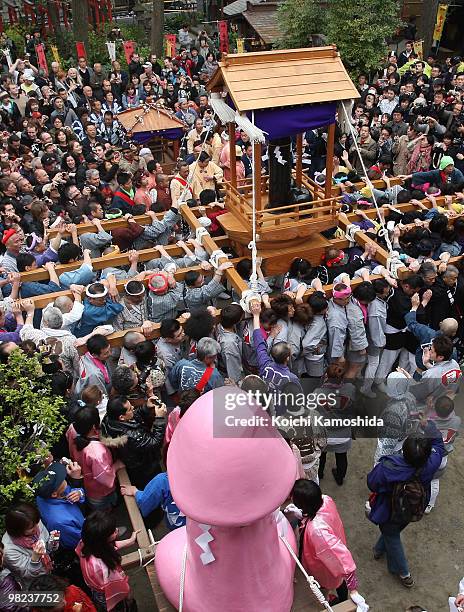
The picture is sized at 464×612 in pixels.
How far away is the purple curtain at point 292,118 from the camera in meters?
5.10

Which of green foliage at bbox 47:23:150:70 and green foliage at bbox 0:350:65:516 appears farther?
green foliage at bbox 47:23:150:70

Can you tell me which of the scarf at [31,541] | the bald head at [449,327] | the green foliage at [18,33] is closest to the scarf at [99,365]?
the scarf at [31,541]

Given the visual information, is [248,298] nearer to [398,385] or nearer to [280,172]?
[398,385]

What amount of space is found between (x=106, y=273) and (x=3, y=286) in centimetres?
109

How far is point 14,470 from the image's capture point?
3.06 meters

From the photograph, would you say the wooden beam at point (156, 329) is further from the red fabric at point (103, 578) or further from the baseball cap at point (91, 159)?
the baseball cap at point (91, 159)

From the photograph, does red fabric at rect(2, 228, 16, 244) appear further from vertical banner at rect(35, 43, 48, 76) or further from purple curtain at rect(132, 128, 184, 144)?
vertical banner at rect(35, 43, 48, 76)

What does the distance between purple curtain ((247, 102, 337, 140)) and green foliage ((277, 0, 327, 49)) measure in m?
12.3

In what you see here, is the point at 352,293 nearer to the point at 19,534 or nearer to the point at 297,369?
the point at 297,369

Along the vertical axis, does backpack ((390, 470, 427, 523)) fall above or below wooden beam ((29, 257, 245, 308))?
below

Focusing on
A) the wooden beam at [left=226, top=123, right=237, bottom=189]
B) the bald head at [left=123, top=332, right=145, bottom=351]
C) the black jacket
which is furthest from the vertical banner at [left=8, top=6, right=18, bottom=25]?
the black jacket

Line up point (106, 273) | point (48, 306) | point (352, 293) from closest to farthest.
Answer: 1. point (48, 306)
2. point (352, 293)
3. point (106, 273)

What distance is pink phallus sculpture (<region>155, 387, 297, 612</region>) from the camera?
6.08 feet

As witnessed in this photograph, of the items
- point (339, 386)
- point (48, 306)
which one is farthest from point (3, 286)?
point (339, 386)
